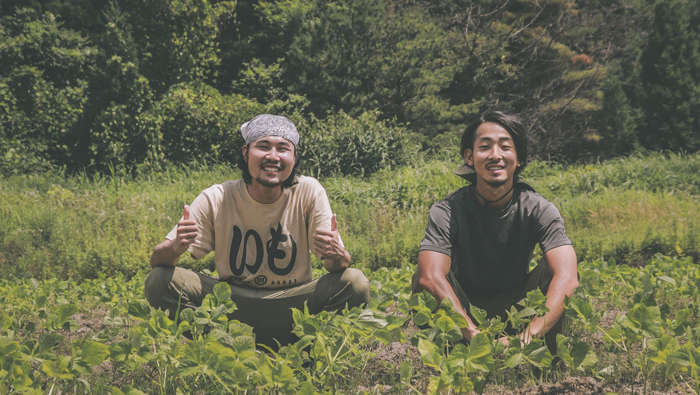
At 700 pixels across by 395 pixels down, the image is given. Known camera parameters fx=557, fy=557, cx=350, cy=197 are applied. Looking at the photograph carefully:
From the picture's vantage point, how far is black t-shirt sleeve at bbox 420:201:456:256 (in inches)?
109

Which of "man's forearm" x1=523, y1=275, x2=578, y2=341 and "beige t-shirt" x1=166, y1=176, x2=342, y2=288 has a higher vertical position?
"beige t-shirt" x1=166, y1=176, x2=342, y2=288

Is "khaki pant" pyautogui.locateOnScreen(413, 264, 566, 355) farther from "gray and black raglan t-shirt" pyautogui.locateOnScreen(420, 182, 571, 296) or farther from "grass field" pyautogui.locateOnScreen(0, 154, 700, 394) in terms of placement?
"grass field" pyautogui.locateOnScreen(0, 154, 700, 394)

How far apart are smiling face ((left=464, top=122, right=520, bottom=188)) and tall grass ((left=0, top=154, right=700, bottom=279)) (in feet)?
12.5

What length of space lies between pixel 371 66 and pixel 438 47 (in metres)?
2.82

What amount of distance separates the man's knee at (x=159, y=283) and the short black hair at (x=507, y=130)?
1688 mm

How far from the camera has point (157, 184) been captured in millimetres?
11828

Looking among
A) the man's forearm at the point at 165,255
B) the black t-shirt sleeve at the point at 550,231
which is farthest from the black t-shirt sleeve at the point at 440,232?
the man's forearm at the point at 165,255

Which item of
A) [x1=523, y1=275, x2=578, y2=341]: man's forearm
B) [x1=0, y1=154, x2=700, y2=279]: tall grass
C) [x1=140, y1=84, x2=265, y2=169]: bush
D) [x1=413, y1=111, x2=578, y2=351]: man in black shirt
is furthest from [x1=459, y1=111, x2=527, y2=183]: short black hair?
[x1=140, y1=84, x2=265, y2=169]: bush

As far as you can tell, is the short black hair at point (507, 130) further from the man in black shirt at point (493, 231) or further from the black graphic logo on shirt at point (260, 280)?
the black graphic logo on shirt at point (260, 280)

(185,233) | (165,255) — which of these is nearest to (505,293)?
(185,233)

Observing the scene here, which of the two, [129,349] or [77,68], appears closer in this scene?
[129,349]

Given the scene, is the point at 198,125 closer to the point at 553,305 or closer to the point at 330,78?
the point at 330,78

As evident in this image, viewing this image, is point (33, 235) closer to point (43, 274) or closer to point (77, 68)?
point (43, 274)

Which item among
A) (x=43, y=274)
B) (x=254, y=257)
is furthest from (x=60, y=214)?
(x=254, y=257)
